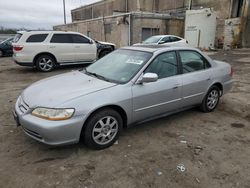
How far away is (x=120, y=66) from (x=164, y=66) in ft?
2.58

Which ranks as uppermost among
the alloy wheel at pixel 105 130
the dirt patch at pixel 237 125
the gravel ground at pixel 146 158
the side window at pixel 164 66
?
the side window at pixel 164 66

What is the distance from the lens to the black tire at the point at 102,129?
3.22 m

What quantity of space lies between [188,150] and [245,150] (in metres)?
0.88

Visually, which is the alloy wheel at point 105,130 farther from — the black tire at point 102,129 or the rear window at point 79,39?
the rear window at point 79,39

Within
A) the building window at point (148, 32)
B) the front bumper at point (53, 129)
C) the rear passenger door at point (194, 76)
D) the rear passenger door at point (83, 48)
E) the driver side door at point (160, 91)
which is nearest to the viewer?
the front bumper at point (53, 129)

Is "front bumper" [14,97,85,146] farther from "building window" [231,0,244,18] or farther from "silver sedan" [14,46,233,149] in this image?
"building window" [231,0,244,18]

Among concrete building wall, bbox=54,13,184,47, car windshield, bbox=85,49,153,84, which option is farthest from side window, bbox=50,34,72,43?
concrete building wall, bbox=54,13,184,47

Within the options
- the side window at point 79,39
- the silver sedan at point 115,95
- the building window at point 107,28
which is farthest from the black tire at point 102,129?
the building window at point 107,28

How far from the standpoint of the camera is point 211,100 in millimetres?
4945

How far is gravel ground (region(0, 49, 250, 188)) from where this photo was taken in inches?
109

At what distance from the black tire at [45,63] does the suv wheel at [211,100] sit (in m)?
7.34

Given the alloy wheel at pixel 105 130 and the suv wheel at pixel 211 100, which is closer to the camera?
the alloy wheel at pixel 105 130

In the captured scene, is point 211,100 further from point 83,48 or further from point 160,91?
point 83,48

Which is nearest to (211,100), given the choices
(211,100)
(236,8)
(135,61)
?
(211,100)
